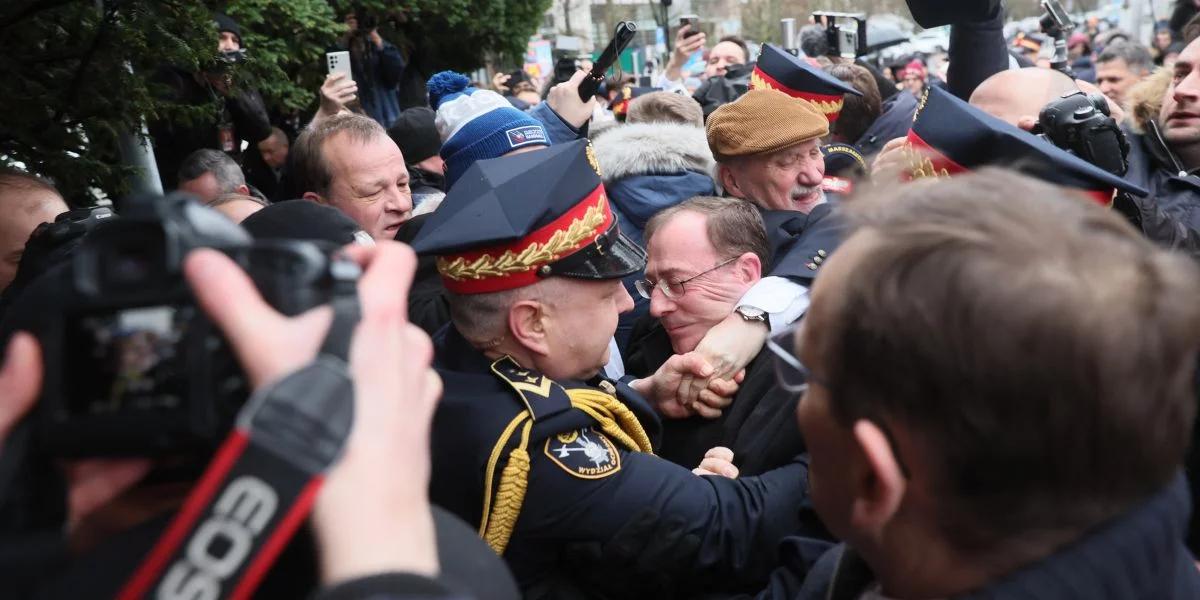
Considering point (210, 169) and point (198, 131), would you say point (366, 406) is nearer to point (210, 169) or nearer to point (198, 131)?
point (210, 169)

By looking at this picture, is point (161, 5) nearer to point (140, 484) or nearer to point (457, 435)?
point (457, 435)

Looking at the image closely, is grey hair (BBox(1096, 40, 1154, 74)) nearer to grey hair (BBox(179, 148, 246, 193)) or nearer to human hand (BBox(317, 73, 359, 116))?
human hand (BBox(317, 73, 359, 116))

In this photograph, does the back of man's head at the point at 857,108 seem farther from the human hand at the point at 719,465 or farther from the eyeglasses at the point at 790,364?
the eyeglasses at the point at 790,364

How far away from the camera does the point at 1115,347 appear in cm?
99

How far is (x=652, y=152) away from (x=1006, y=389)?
3128 mm

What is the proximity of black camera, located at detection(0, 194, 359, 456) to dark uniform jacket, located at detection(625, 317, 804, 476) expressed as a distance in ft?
5.05

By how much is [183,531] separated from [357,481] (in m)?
0.14

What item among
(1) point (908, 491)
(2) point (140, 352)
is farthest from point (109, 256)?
(1) point (908, 491)

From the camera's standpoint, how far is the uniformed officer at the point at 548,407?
1907mm

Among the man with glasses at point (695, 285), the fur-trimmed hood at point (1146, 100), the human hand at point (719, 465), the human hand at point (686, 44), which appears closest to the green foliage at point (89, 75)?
the man with glasses at point (695, 285)

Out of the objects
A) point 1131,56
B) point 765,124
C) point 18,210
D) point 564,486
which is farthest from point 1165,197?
point 1131,56

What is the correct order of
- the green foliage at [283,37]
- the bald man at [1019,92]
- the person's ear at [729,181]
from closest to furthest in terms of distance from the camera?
1. the bald man at [1019,92]
2. the person's ear at [729,181]
3. the green foliage at [283,37]

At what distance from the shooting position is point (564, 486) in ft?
6.22

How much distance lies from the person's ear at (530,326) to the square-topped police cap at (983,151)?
3.20 ft
